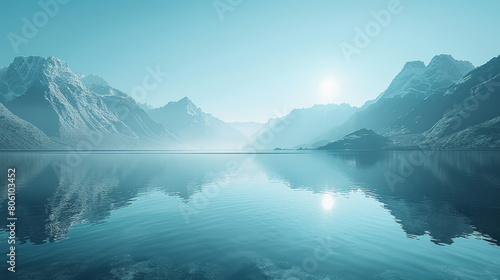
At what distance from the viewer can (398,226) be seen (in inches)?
1184

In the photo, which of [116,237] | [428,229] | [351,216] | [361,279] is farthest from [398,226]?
[116,237]

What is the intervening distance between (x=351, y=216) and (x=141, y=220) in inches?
1190

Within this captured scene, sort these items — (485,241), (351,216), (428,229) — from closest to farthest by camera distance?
(485,241), (428,229), (351,216)

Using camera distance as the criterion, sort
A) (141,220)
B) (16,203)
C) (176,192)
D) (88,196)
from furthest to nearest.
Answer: (176,192) < (88,196) < (16,203) < (141,220)

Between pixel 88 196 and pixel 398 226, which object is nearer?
pixel 398 226

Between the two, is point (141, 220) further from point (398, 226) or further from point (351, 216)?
point (398, 226)

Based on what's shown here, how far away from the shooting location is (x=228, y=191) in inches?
2185

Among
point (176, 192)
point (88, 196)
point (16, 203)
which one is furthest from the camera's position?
point (176, 192)

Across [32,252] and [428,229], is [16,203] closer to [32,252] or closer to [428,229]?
[32,252]

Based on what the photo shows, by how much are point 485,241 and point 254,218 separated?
26.0m

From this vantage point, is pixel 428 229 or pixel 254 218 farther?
Result: pixel 254 218

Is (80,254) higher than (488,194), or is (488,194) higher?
(488,194)

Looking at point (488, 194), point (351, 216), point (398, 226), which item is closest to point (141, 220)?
point (351, 216)

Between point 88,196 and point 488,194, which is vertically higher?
point 488,194
